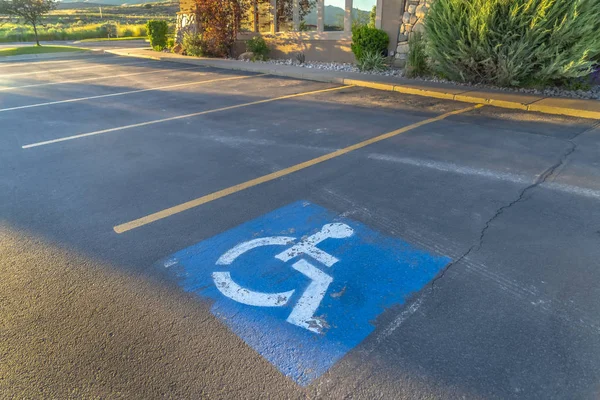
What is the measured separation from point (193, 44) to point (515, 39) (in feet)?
48.3

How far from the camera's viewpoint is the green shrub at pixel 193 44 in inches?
776

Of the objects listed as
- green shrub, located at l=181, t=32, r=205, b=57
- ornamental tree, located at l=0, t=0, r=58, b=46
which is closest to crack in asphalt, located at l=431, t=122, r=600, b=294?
green shrub, located at l=181, t=32, r=205, b=57

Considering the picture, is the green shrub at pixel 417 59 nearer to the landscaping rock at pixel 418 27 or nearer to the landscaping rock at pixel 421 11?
the landscaping rock at pixel 418 27

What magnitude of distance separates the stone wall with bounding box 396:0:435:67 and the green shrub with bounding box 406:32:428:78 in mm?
887

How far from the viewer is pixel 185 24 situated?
2134cm

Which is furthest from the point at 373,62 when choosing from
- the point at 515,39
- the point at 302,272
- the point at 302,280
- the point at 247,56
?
the point at 302,280

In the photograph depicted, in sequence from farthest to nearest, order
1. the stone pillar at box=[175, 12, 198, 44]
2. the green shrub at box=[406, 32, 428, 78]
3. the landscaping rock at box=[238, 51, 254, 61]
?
the stone pillar at box=[175, 12, 198, 44], the landscaping rock at box=[238, 51, 254, 61], the green shrub at box=[406, 32, 428, 78]

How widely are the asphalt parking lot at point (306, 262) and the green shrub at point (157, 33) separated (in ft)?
58.5

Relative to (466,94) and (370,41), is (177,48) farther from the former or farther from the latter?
(466,94)

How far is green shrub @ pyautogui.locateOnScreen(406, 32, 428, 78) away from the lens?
1223 centimetres

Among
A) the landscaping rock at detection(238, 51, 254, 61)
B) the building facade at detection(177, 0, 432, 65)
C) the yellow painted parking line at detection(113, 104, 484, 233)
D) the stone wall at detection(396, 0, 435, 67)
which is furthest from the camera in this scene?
the landscaping rock at detection(238, 51, 254, 61)

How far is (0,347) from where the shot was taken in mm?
2854

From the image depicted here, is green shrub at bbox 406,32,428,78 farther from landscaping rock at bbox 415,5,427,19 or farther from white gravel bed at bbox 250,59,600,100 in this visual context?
landscaping rock at bbox 415,5,427,19

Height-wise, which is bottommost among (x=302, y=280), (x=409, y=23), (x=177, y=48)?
(x=302, y=280)
